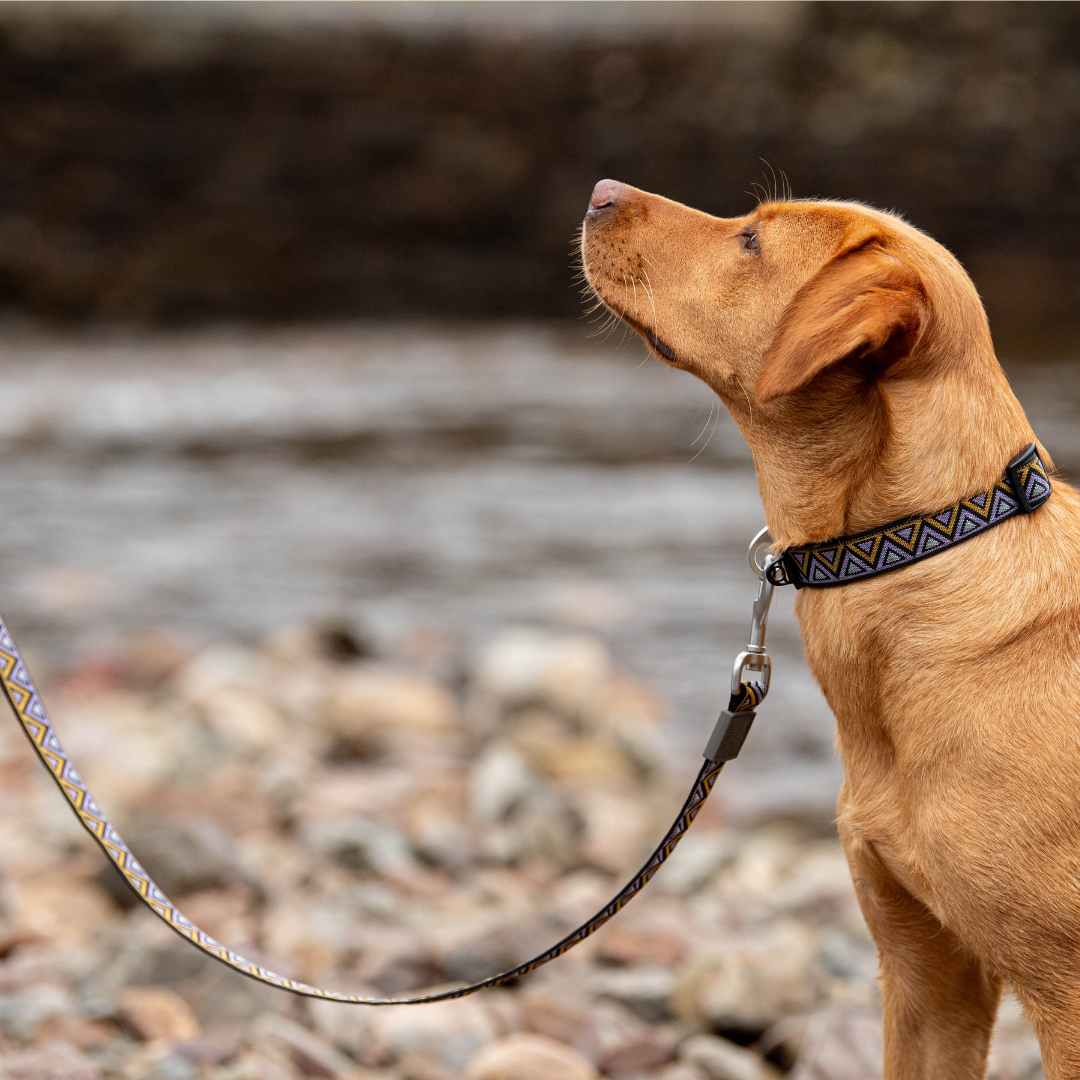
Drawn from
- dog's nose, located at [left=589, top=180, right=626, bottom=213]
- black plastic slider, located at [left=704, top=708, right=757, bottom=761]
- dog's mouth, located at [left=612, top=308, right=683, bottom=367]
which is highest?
dog's nose, located at [left=589, top=180, right=626, bottom=213]

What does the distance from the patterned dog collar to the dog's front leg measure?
51 cm

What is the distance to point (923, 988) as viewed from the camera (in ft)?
7.65

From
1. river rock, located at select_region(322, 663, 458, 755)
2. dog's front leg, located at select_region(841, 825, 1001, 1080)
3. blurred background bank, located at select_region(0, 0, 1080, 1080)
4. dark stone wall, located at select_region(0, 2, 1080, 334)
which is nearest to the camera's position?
dog's front leg, located at select_region(841, 825, 1001, 1080)

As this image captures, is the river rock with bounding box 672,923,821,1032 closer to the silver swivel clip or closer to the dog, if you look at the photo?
the dog

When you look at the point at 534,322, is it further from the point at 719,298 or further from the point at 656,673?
the point at 719,298

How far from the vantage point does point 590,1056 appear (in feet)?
10.6

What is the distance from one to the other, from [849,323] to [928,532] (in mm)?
404

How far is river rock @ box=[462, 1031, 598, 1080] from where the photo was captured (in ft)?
9.99

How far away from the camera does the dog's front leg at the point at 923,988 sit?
226 centimetres

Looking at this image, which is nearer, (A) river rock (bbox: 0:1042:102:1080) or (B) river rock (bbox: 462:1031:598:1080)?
(A) river rock (bbox: 0:1042:102:1080)

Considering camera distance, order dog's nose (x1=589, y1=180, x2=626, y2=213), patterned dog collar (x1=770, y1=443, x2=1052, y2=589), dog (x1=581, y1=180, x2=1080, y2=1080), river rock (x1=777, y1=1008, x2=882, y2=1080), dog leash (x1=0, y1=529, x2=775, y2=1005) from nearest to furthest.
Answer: dog (x1=581, y1=180, x2=1080, y2=1080)
patterned dog collar (x1=770, y1=443, x2=1052, y2=589)
dog leash (x1=0, y1=529, x2=775, y2=1005)
dog's nose (x1=589, y1=180, x2=626, y2=213)
river rock (x1=777, y1=1008, x2=882, y2=1080)

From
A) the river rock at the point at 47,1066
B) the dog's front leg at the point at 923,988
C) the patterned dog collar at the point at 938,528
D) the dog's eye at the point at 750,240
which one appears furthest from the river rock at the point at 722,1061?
the dog's eye at the point at 750,240

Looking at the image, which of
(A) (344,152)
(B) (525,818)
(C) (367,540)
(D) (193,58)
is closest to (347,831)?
(B) (525,818)

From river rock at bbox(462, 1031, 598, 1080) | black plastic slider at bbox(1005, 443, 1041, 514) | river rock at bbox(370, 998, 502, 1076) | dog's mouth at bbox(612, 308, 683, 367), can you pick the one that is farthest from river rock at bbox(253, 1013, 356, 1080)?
black plastic slider at bbox(1005, 443, 1041, 514)
